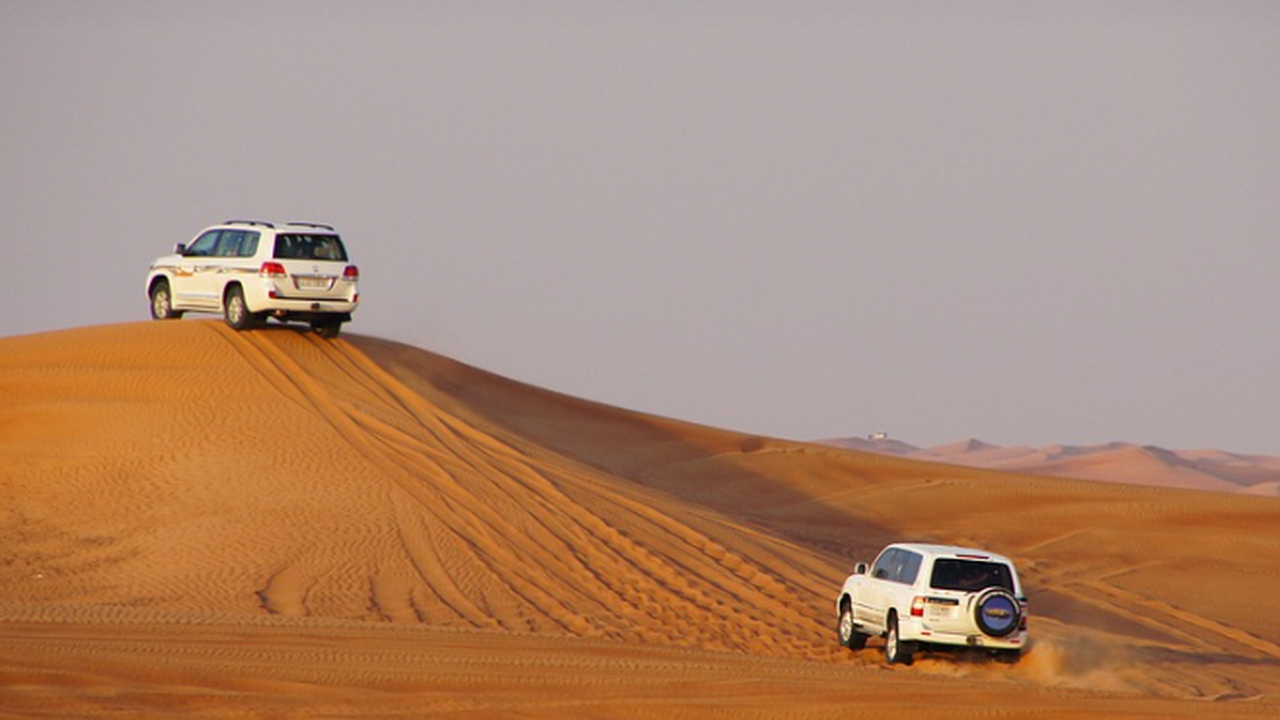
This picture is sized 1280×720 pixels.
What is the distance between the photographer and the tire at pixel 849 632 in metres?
23.1

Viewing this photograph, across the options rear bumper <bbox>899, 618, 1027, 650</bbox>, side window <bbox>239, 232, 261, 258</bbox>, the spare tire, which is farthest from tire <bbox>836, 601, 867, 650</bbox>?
side window <bbox>239, 232, 261, 258</bbox>

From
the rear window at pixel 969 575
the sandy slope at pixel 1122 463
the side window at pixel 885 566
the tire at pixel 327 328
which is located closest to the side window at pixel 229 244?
the tire at pixel 327 328

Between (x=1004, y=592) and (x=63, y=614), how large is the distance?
11391mm

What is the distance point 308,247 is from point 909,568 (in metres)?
14.9

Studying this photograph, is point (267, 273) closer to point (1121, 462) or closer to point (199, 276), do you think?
point (199, 276)

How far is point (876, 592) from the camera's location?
22156 mm

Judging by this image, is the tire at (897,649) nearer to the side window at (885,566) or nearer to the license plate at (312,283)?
the side window at (885,566)

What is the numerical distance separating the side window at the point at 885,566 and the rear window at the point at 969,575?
0.98 metres

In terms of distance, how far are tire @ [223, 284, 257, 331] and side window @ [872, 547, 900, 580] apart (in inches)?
589

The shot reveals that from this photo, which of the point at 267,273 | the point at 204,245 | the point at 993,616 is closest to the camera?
the point at 993,616

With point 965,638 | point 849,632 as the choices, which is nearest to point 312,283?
Answer: point 849,632

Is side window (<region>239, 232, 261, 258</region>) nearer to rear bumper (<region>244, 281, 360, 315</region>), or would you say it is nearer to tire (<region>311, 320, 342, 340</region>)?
rear bumper (<region>244, 281, 360, 315</region>)

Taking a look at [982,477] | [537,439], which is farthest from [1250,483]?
[537,439]

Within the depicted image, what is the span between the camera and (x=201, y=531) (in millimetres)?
28297
